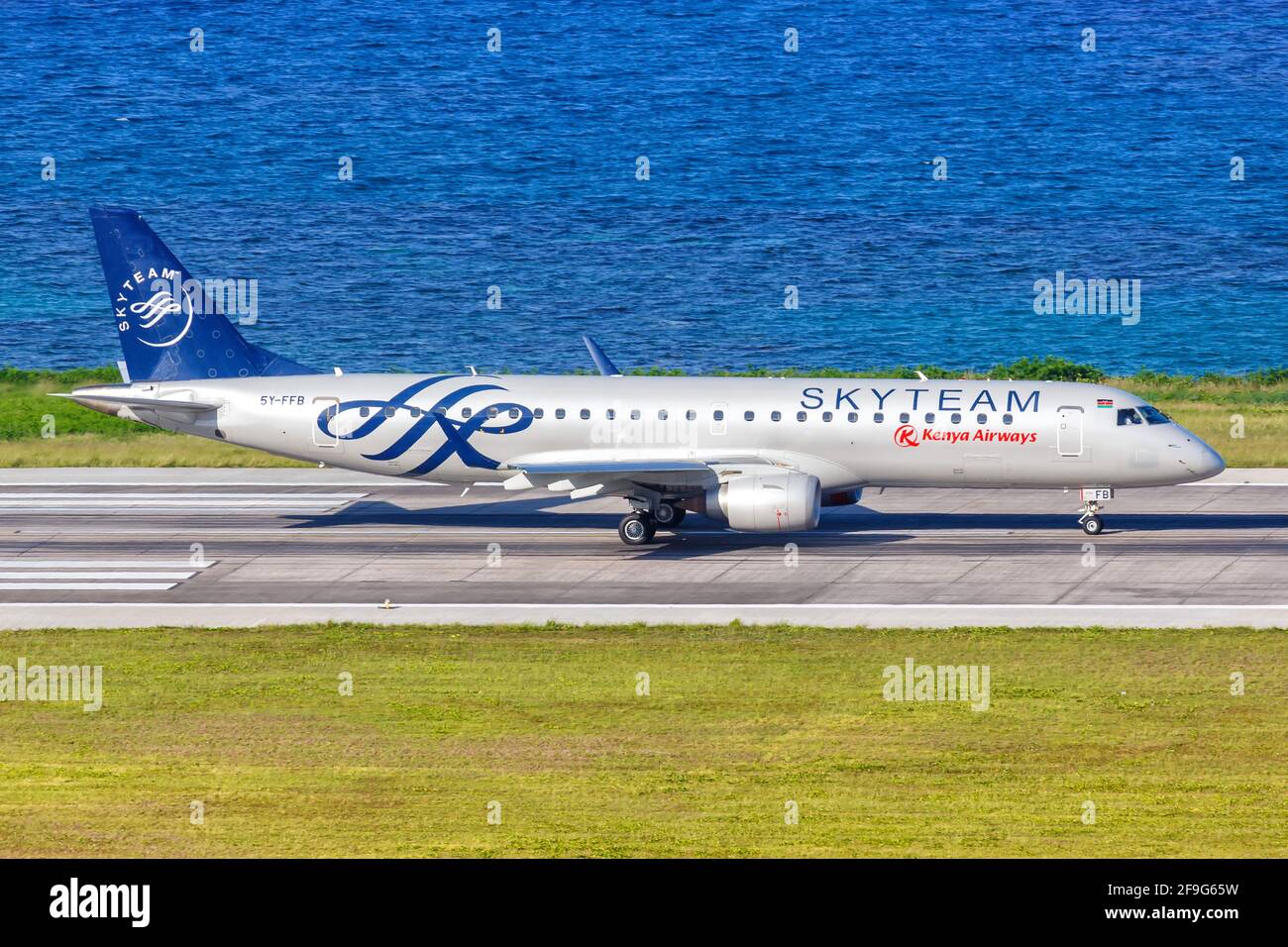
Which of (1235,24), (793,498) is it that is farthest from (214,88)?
(793,498)

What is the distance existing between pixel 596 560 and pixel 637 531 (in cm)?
171

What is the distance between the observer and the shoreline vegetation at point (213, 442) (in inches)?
2208

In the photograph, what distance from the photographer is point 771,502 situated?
3925cm

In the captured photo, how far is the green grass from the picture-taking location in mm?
21078

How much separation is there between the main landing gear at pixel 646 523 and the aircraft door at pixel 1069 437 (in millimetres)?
9609

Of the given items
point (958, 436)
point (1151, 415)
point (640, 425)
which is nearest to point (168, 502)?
point (640, 425)

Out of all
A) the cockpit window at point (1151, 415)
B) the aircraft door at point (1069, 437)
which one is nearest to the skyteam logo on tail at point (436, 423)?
the aircraft door at point (1069, 437)

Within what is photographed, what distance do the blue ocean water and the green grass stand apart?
69858mm

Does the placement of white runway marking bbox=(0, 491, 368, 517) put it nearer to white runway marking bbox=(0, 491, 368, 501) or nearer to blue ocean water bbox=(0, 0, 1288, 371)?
white runway marking bbox=(0, 491, 368, 501)

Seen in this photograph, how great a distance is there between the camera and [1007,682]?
28828 millimetres

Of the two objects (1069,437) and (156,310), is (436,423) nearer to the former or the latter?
(156,310)

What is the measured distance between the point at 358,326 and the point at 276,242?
19.7 metres

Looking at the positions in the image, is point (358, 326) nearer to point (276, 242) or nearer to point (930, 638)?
point (276, 242)

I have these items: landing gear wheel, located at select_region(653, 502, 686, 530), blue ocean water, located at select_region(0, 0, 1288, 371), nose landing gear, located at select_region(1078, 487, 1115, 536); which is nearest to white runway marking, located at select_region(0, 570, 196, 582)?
landing gear wheel, located at select_region(653, 502, 686, 530)
